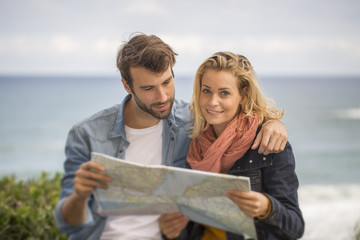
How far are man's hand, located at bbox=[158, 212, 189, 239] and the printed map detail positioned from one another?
0.17 metres

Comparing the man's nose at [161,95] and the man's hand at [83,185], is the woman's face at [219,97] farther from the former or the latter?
the man's hand at [83,185]

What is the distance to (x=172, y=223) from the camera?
68.1 inches

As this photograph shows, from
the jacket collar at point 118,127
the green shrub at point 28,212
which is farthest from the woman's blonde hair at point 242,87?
the green shrub at point 28,212

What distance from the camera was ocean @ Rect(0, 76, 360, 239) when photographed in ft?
10.4

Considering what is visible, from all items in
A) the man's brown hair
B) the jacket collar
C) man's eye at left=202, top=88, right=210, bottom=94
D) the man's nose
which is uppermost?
the man's brown hair

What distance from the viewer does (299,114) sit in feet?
49.9

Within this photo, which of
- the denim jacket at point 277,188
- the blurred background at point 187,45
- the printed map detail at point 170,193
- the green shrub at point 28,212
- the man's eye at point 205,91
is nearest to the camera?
the printed map detail at point 170,193

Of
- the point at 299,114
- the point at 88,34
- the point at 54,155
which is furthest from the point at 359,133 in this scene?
the point at 88,34

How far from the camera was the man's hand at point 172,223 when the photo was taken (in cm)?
172

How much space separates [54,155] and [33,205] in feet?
22.7

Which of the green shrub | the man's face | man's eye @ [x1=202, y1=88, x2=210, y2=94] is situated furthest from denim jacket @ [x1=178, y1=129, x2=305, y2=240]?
the green shrub

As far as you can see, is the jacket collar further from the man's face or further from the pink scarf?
the pink scarf

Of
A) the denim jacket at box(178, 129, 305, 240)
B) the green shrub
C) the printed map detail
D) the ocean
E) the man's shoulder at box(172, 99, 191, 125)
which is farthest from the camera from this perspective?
the ocean

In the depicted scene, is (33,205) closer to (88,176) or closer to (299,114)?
(88,176)
